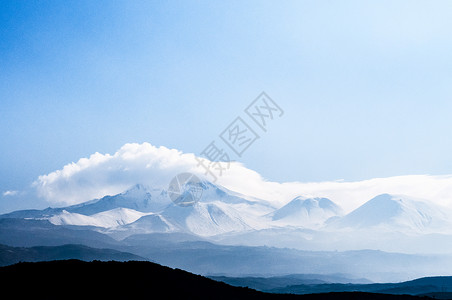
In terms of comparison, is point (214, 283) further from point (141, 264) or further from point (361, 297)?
point (361, 297)

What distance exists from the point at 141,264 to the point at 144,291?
30.2ft

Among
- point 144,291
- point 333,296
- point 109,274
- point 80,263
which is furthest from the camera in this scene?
point 333,296

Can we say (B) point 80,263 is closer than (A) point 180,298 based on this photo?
No

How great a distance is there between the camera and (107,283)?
2003 inches

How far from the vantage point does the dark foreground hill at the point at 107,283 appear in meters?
48.2

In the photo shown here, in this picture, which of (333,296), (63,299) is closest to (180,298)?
(63,299)

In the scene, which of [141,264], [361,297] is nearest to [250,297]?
[141,264]

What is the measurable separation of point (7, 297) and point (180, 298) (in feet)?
53.9

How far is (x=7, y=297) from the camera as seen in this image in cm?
4622

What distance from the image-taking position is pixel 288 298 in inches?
2608

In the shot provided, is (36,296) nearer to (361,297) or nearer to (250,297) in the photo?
(250,297)

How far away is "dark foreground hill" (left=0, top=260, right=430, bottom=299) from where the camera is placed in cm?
4825

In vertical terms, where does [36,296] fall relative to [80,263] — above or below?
below

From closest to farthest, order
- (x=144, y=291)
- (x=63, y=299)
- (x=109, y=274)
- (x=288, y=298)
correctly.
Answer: (x=63, y=299)
(x=144, y=291)
(x=109, y=274)
(x=288, y=298)
